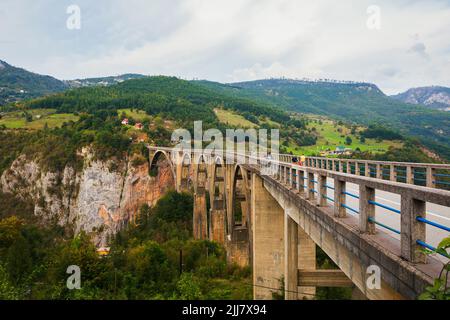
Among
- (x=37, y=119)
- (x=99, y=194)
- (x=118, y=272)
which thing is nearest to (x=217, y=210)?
(x=118, y=272)

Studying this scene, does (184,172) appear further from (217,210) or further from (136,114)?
(136,114)

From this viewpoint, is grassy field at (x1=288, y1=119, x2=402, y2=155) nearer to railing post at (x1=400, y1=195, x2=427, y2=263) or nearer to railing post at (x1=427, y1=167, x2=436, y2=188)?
railing post at (x1=427, y1=167, x2=436, y2=188)

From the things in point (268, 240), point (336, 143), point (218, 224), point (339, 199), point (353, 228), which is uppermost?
point (336, 143)

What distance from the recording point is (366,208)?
5176mm

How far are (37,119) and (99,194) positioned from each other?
56.3m

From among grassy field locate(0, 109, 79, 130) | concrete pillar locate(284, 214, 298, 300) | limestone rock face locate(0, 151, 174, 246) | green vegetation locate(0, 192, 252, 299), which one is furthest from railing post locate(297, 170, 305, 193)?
grassy field locate(0, 109, 79, 130)

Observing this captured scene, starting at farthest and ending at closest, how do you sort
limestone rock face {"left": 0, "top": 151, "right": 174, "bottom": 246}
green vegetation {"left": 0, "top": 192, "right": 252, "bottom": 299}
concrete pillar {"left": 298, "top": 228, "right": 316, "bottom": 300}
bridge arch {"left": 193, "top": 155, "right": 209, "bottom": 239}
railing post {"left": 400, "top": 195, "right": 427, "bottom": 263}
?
limestone rock face {"left": 0, "top": 151, "right": 174, "bottom": 246} → bridge arch {"left": 193, "top": 155, "right": 209, "bottom": 239} → concrete pillar {"left": 298, "top": 228, "right": 316, "bottom": 300} → green vegetation {"left": 0, "top": 192, "right": 252, "bottom": 299} → railing post {"left": 400, "top": 195, "right": 427, "bottom": 263}

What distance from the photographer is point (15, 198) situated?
79438 millimetres

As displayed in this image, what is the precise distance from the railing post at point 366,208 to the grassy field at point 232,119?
352 ft

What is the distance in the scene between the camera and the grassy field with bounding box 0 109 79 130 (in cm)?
10081

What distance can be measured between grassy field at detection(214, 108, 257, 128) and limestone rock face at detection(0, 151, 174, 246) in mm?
48424

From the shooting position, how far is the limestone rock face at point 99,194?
69.9 m

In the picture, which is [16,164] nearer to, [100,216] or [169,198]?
[100,216]

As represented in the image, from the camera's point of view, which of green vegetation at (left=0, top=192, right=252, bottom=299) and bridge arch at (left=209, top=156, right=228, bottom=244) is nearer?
green vegetation at (left=0, top=192, right=252, bottom=299)
